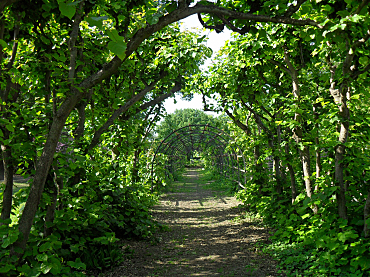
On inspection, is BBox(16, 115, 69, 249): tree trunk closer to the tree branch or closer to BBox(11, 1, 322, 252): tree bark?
BBox(11, 1, 322, 252): tree bark

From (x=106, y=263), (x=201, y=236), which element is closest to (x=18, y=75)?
(x=106, y=263)

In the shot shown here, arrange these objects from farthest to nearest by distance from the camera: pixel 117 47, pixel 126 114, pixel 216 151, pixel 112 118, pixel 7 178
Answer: pixel 216 151 → pixel 126 114 → pixel 112 118 → pixel 7 178 → pixel 117 47

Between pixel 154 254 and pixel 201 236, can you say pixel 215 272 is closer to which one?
pixel 154 254

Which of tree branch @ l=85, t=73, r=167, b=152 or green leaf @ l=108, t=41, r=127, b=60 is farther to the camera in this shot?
tree branch @ l=85, t=73, r=167, b=152

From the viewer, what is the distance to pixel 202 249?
16.2 ft

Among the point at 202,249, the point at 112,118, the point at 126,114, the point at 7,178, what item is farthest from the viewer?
the point at 126,114

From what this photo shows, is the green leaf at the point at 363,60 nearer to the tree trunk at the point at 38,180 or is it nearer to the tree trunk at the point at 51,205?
the tree trunk at the point at 38,180

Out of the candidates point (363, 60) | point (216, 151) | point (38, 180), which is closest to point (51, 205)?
point (38, 180)

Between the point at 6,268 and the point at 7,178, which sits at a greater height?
the point at 7,178

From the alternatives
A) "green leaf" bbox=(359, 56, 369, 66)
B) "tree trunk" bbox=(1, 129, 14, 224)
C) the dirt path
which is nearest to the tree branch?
"tree trunk" bbox=(1, 129, 14, 224)

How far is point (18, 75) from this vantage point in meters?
3.15

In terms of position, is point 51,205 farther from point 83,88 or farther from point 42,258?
point 83,88

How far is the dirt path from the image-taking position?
3.88 meters

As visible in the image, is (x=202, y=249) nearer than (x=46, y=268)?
No
